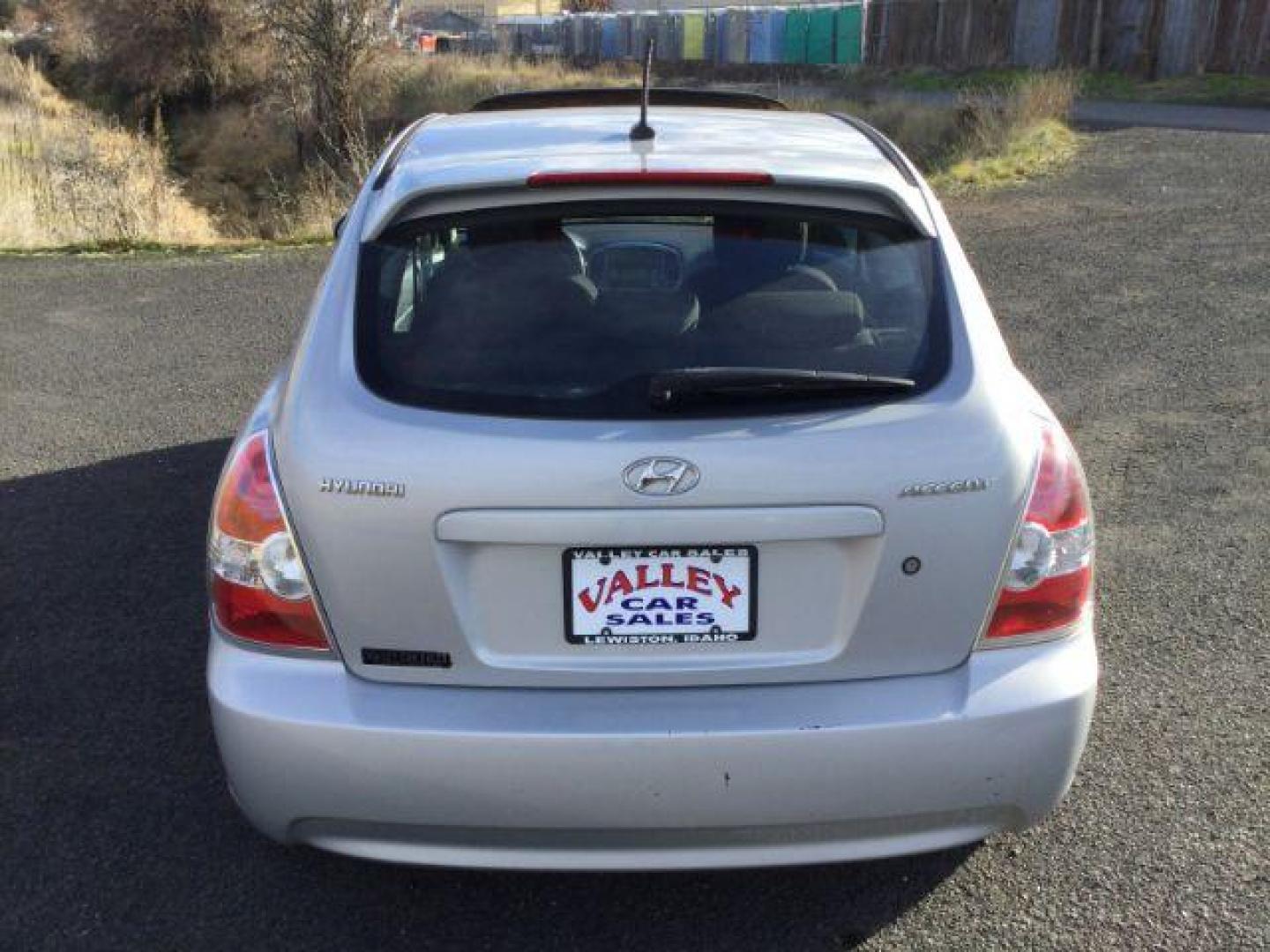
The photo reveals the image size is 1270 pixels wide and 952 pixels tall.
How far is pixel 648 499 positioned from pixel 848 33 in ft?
157

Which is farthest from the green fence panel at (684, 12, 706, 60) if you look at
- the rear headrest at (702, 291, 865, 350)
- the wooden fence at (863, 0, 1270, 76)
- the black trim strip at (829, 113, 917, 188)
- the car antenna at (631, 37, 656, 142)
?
the rear headrest at (702, 291, 865, 350)

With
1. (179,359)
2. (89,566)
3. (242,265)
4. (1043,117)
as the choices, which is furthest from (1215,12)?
(89,566)

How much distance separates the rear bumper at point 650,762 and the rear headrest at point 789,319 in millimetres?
719

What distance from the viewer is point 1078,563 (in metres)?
2.76

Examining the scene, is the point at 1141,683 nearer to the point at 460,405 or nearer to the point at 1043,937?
the point at 1043,937

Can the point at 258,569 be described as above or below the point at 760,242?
below

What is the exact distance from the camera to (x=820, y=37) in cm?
4881

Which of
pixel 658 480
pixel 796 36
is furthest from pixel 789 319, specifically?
pixel 796 36

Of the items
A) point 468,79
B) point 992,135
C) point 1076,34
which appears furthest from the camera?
point 468,79

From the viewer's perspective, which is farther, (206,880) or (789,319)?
(206,880)

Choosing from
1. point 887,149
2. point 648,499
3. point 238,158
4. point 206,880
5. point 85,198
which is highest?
point 887,149

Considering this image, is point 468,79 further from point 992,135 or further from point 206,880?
point 206,880

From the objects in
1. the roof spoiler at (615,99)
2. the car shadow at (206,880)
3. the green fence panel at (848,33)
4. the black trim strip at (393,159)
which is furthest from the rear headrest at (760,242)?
the green fence panel at (848,33)

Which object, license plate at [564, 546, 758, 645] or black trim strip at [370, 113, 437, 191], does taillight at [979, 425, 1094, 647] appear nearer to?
license plate at [564, 546, 758, 645]
